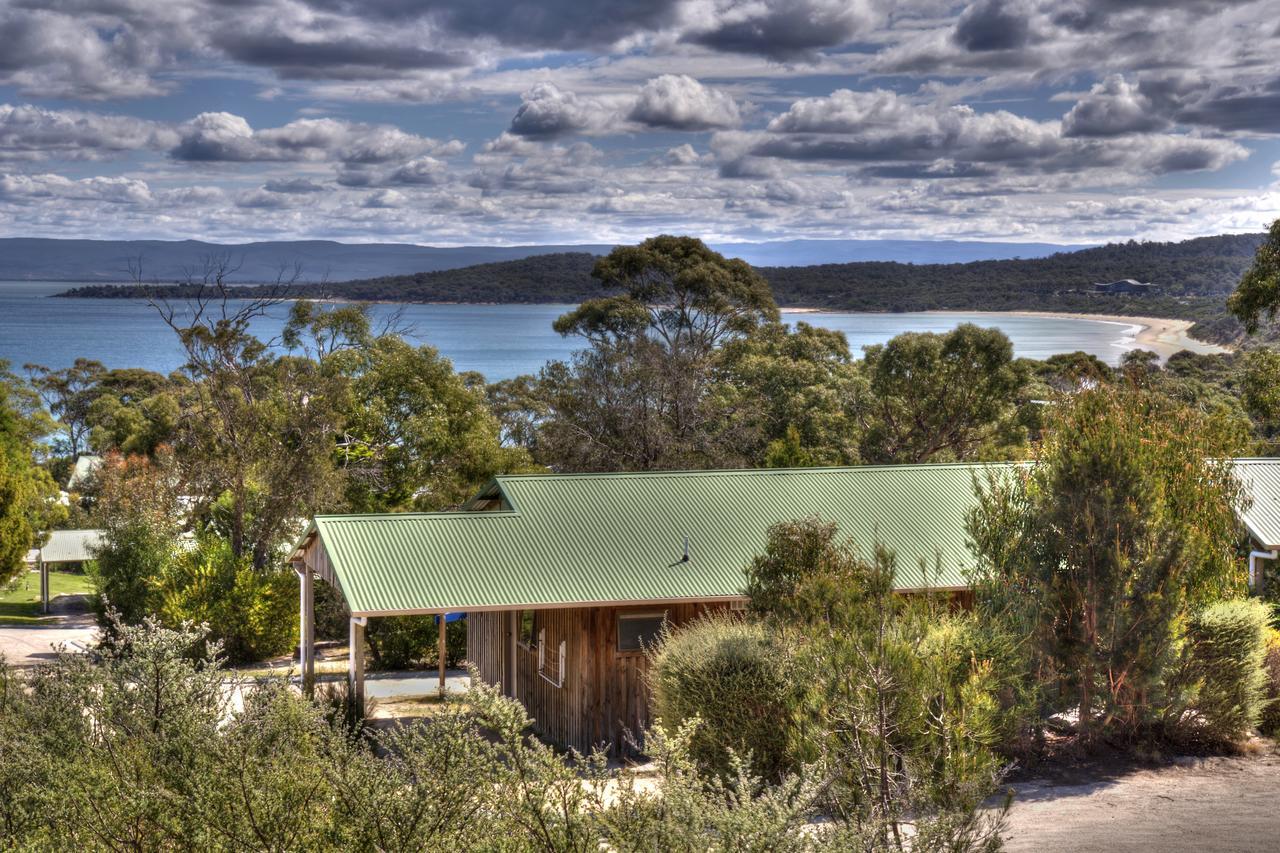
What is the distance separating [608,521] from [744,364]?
68.1ft

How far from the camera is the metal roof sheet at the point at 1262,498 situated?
1850cm

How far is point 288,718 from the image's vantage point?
9.29 meters

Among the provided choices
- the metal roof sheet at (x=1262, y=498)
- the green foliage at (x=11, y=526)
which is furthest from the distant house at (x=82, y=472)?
the metal roof sheet at (x=1262, y=498)

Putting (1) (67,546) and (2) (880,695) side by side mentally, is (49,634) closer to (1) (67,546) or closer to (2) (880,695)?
(1) (67,546)

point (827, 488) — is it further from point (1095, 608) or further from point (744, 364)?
point (744, 364)

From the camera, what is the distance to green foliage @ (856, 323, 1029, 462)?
37.0 meters

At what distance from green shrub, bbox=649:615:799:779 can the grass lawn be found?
88.2 feet

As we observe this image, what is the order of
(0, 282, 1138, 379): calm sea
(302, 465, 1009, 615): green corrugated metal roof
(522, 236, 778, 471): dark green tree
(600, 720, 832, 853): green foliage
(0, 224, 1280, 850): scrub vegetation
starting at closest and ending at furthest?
(600, 720, 832, 853): green foliage < (0, 224, 1280, 850): scrub vegetation < (302, 465, 1009, 615): green corrugated metal roof < (522, 236, 778, 471): dark green tree < (0, 282, 1138, 379): calm sea

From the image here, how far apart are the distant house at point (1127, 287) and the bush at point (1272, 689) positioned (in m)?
111

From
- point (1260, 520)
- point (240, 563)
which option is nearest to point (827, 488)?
point (1260, 520)

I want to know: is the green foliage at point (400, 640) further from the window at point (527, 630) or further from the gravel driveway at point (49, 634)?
the window at point (527, 630)

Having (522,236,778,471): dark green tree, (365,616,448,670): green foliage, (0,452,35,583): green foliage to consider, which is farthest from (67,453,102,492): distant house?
(365,616,448,670): green foliage

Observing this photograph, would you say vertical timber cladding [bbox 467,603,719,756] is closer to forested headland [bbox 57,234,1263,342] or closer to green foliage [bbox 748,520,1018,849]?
green foliage [bbox 748,520,1018,849]

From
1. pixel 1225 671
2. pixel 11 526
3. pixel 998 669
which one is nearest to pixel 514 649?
pixel 998 669
